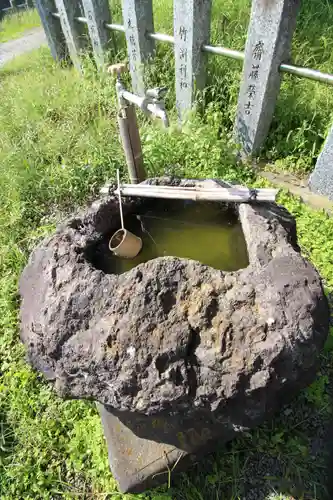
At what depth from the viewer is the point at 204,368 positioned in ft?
4.99

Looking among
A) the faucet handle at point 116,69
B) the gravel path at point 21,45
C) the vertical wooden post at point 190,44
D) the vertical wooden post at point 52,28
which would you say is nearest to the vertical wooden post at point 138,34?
the vertical wooden post at point 190,44

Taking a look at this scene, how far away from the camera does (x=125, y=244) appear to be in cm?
198

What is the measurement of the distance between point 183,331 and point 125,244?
0.66 m

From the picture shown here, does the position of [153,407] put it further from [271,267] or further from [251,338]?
[271,267]

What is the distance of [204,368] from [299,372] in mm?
475

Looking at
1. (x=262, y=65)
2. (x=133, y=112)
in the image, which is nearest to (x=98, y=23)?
(x=262, y=65)

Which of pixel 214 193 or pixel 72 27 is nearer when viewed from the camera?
pixel 214 193

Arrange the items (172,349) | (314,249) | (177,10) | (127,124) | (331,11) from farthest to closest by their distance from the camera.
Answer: (331,11) → (177,10) → (314,249) → (127,124) → (172,349)

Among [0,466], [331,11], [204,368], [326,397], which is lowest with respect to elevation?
[0,466]

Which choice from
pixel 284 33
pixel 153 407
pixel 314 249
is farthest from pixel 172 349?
pixel 284 33

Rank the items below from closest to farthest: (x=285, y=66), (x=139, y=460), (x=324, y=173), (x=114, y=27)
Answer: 1. (x=139, y=460)
2. (x=285, y=66)
3. (x=324, y=173)
4. (x=114, y=27)

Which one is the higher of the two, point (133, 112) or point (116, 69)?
point (116, 69)

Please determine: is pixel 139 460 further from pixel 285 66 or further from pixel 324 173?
pixel 285 66

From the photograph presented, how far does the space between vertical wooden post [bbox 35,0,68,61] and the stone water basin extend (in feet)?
20.3
